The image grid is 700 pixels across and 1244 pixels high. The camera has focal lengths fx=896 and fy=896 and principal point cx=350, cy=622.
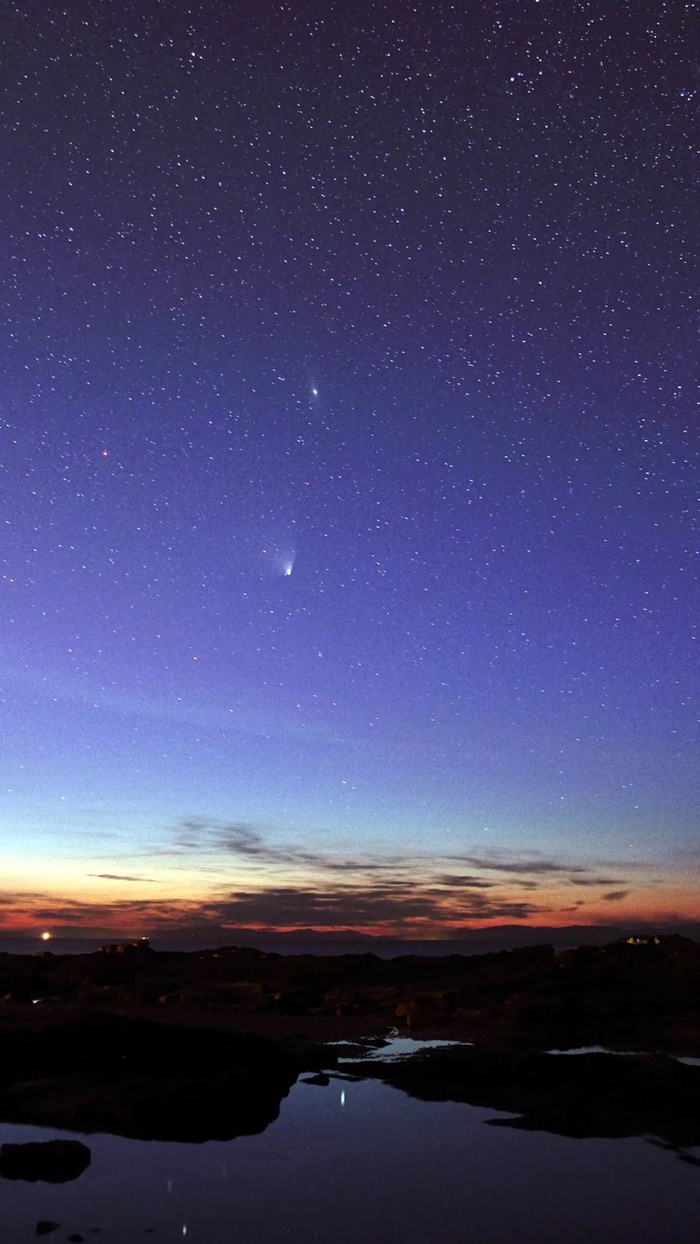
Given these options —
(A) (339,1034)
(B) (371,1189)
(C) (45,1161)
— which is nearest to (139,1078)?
(C) (45,1161)

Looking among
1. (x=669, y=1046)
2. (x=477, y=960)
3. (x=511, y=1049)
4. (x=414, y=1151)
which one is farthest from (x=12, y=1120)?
(x=477, y=960)

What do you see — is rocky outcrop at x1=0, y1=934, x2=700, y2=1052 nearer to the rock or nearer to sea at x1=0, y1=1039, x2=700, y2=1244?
sea at x1=0, y1=1039, x2=700, y2=1244

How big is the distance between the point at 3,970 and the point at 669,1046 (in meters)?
45.5

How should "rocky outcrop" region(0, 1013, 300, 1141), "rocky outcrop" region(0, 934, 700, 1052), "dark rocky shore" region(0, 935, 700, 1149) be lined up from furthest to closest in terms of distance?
"rocky outcrop" region(0, 934, 700, 1052)
"dark rocky shore" region(0, 935, 700, 1149)
"rocky outcrop" region(0, 1013, 300, 1141)

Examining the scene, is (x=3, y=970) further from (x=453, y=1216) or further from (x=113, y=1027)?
(x=453, y=1216)

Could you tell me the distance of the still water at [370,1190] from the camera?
53.9ft

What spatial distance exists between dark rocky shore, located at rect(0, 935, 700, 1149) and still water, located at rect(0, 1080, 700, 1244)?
151cm

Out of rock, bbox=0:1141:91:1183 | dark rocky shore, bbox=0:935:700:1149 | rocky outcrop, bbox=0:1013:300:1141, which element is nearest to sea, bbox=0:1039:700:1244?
rock, bbox=0:1141:91:1183

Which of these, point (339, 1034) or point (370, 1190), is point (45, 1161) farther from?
point (339, 1034)

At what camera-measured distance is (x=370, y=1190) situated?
19203 millimetres

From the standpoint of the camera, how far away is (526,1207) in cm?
1794

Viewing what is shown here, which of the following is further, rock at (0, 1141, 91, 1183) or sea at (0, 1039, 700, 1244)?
rock at (0, 1141, 91, 1183)

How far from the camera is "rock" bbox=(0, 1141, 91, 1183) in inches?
726

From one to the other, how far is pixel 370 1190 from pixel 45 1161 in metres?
6.93
